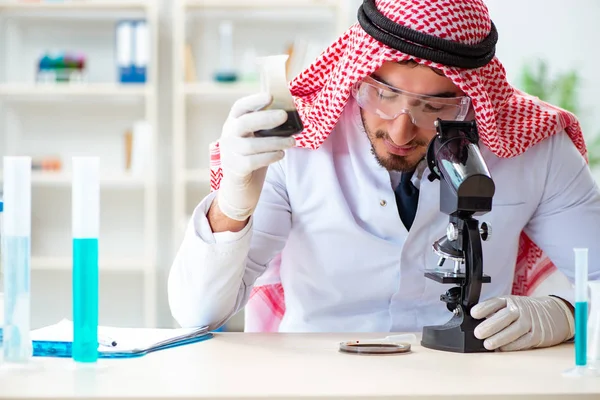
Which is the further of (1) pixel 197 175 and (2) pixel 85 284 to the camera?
(1) pixel 197 175

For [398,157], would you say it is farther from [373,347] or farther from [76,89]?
[76,89]

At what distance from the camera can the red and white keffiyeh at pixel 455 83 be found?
1.59m

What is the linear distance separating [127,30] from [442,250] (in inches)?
122

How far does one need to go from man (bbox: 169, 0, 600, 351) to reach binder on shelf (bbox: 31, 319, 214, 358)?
139mm

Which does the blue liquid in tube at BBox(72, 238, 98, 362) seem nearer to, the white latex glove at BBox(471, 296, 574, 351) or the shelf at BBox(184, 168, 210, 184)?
the white latex glove at BBox(471, 296, 574, 351)

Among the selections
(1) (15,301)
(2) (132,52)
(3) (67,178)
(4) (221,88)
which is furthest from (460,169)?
(3) (67,178)

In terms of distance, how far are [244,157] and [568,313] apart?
69 centimetres

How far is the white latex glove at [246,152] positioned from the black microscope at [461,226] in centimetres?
28

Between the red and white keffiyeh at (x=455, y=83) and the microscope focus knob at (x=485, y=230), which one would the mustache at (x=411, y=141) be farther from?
Answer: the microscope focus knob at (x=485, y=230)

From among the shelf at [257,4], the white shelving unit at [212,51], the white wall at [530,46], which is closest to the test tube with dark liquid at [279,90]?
the white shelving unit at [212,51]

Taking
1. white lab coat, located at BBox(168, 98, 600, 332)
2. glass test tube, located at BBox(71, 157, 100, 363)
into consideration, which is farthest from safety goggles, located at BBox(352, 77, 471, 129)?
glass test tube, located at BBox(71, 157, 100, 363)

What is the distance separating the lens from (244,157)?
1399 millimetres

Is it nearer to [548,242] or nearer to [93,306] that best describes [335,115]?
[548,242]

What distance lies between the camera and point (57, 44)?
439 cm
